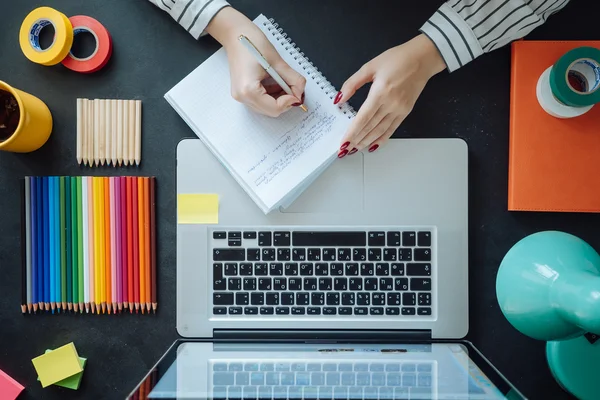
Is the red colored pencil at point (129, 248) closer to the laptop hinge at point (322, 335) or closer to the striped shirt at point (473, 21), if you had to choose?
the laptop hinge at point (322, 335)

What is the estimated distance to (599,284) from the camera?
21.4 inches

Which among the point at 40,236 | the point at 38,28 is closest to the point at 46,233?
the point at 40,236

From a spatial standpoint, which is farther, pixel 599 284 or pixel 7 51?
pixel 7 51

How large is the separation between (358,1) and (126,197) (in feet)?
1.61

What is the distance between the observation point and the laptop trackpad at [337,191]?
737 millimetres

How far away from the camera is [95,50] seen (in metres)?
0.77

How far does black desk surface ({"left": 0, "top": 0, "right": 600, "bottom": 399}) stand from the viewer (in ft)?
2.53

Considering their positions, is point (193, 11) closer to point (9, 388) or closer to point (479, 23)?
point (479, 23)

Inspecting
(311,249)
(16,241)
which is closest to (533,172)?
(311,249)

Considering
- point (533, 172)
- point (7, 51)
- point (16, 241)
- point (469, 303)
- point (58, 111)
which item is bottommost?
point (469, 303)

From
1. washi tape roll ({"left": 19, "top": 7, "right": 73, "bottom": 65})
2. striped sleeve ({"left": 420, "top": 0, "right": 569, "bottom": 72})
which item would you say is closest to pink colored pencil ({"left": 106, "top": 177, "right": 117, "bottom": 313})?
washi tape roll ({"left": 19, "top": 7, "right": 73, "bottom": 65})

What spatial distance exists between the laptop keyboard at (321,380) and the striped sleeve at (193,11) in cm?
51

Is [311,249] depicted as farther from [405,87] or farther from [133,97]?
[133,97]

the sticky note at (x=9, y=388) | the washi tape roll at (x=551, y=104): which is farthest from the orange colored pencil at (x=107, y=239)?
the washi tape roll at (x=551, y=104)
